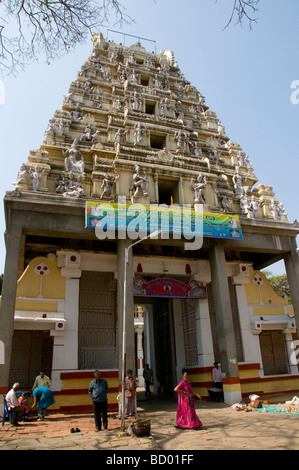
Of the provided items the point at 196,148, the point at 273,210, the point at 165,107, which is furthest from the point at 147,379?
the point at 165,107

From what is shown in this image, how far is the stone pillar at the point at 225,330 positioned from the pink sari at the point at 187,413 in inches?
191

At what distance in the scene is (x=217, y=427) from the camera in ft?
27.5

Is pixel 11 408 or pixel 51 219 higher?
pixel 51 219

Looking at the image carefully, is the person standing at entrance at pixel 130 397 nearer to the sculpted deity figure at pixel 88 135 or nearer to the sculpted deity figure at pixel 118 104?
the sculpted deity figure at pixel 88 135

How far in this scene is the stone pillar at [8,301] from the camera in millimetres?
10383

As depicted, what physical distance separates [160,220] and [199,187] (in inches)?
143

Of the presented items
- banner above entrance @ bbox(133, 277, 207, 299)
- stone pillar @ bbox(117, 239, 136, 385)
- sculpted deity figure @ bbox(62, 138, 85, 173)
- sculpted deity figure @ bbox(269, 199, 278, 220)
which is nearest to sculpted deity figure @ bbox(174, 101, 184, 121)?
sculpted deity figure @ bbox(62, 138, 85, 173)

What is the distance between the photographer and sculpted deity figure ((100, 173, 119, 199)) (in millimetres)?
14407

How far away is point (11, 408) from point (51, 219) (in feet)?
21.0

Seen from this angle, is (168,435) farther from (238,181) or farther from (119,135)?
(238,181)

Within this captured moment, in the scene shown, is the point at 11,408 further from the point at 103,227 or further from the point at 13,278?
the point at 103,227

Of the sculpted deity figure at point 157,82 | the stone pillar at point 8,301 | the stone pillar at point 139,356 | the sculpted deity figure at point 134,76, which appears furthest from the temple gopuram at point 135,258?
the stone pillar at point 139,356

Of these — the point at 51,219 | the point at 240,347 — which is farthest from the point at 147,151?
the point at 240,347

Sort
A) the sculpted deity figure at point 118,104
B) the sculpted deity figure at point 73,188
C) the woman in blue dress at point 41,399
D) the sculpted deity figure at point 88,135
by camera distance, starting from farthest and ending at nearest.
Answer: the sculpted deity figure at point 118,104 → the sculpted deity figure at point 88,135 → the sculpted deity figure at point 73,188 → the woman in blue dress at point 41,399
